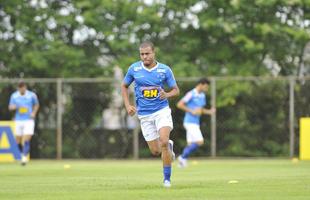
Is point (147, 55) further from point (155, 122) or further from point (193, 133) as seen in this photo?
point (193, 133)

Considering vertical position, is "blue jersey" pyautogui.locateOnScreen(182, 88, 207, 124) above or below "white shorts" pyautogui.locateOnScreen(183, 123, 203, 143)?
Answer: above

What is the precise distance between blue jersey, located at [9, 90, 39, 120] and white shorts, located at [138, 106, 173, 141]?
11.1 metres

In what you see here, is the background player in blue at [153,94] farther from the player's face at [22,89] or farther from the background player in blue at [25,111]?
the background player in blue at [25,111]

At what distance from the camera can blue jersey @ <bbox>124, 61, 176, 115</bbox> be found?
13.5 meters

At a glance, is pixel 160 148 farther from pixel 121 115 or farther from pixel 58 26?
pixel 58 26

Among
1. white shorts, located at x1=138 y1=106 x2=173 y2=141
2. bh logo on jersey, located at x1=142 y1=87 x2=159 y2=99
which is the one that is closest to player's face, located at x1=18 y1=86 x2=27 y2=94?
white shorts, located at x1=138 y1=106 x2=173 y2=141

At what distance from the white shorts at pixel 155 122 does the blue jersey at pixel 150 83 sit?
7 cm

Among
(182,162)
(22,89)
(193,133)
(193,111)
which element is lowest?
(182,162)

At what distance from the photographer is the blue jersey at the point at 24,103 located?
24578 millimetres

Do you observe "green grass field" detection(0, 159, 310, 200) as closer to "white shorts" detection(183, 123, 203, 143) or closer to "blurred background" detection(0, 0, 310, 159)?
"white shorts" detection(183, 123, 203, 143)

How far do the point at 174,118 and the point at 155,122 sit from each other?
15.4 metres

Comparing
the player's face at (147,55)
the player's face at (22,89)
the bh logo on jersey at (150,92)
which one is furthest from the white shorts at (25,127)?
the player's face at (147,55)

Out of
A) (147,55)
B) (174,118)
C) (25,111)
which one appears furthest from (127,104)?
(174,118)

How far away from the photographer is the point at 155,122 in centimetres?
1368
